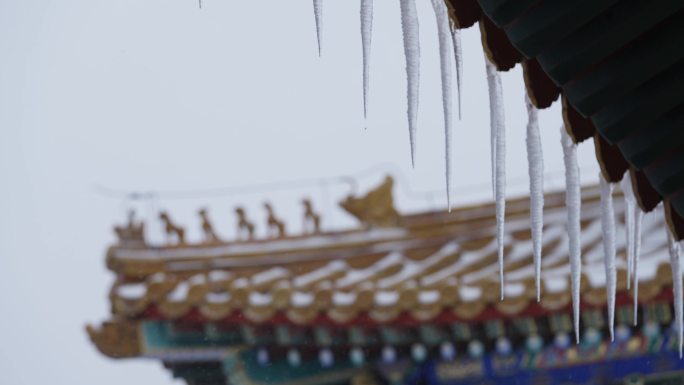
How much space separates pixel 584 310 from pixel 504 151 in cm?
388

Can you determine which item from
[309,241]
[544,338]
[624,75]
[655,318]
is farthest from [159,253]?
[624,75]

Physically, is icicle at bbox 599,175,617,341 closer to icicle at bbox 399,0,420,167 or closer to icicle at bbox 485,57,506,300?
icicle at bbox 485,57,506,300

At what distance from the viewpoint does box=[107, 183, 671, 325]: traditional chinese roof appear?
19.9ft

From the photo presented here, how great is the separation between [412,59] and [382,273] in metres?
4.73

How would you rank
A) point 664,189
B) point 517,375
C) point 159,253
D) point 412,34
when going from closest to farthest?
point 664,189, point 412,34, point 517,375, point 159,253

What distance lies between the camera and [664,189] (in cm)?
191

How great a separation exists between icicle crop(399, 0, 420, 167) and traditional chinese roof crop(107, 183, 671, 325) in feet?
12.3

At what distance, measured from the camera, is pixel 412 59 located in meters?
2.20

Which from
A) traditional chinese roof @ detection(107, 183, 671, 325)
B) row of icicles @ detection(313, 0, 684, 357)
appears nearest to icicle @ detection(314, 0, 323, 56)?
row of icicles @ detection(313, 0, 684, 357)

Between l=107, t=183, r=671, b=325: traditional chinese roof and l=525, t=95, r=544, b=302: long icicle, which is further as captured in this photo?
l=107, t=183, r=671, b=325: traditional chinese roof

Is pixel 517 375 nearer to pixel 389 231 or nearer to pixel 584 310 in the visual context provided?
pixel 584 310

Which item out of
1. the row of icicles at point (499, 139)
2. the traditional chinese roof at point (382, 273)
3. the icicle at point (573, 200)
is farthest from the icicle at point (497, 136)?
the traditional chinese roof at point (382, 273)

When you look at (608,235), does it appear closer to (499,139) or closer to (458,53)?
(499,139)

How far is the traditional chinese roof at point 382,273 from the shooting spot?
605 cm
